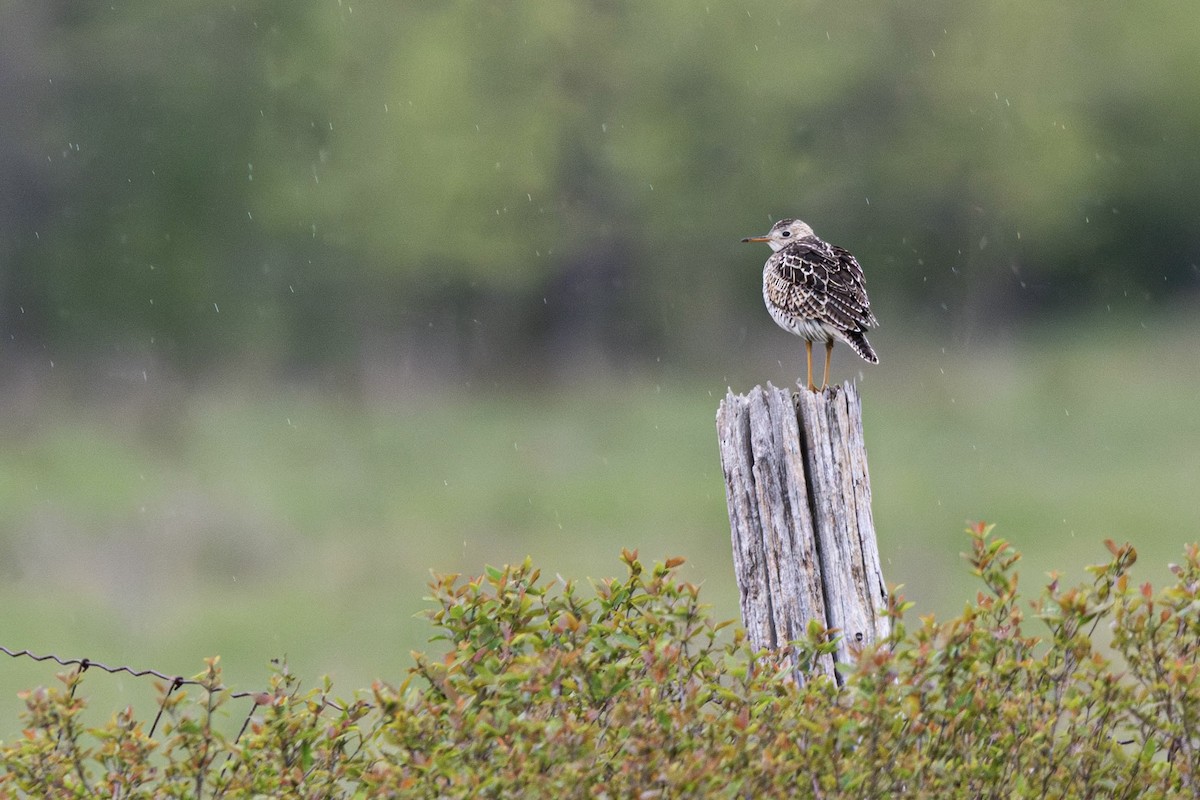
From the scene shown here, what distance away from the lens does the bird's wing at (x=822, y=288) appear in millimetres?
7965

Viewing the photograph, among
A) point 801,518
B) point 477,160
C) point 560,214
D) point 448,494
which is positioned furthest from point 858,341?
point 560,214

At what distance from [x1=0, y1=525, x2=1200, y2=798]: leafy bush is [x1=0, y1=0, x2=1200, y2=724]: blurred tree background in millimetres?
21520

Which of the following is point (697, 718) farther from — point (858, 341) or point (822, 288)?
point (822, 288)

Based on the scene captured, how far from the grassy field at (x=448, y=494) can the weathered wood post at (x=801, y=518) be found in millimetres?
6989

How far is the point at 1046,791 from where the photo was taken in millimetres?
4246

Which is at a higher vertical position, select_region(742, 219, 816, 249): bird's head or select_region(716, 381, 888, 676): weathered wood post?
select_region(742, 219, 816, 249): bird's head

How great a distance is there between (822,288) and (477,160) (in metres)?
25.9

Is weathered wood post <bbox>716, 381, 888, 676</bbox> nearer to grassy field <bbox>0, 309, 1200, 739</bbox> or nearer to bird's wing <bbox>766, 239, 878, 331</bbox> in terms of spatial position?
bird's wing <bbox>766, 239, 878, 331</bbox>

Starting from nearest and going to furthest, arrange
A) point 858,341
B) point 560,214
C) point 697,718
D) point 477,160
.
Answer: point 697,718 < point 858,341 < point 477,160 < point 560,214

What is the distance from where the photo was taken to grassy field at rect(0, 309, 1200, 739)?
17062 mm

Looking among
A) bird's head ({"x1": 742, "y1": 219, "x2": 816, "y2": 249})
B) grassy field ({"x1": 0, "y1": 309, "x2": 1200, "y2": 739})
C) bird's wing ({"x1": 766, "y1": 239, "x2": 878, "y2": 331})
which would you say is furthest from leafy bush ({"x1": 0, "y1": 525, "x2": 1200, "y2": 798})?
grassy field ({"x1": 0, "y1": 309, "x2": 1200, "y2": 739})

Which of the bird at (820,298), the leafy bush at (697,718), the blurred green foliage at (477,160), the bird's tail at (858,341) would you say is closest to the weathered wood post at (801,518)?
the leafy bush at (697,718)

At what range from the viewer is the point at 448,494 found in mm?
23047

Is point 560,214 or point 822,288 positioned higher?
point 560,214
